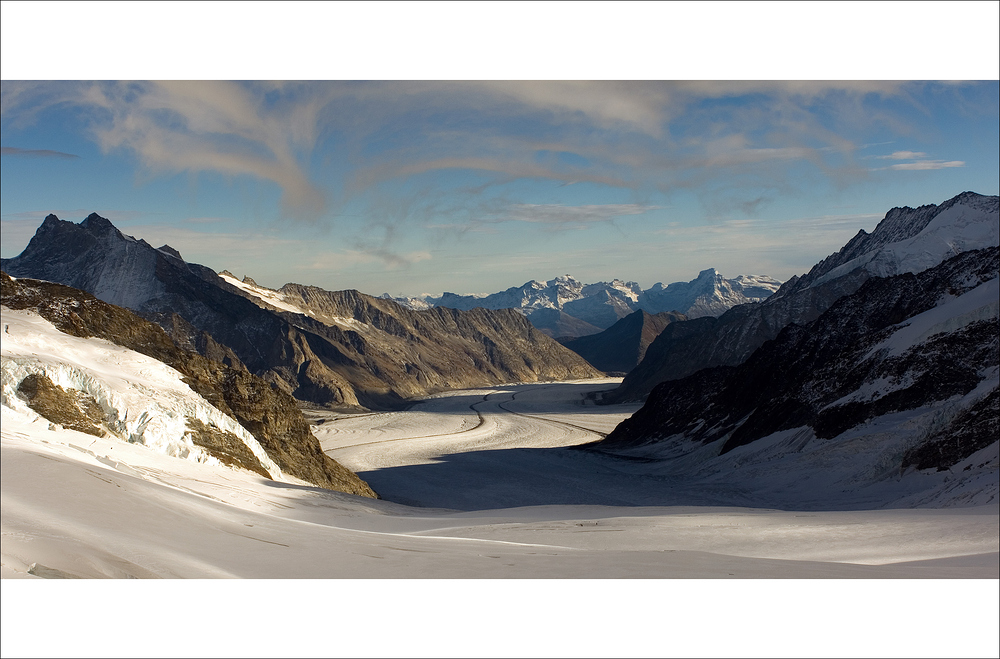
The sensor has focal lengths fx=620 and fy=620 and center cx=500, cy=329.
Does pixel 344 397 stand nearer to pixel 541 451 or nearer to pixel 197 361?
pixel 541 451

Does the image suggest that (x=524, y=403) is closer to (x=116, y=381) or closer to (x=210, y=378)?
(x=210, y=378)

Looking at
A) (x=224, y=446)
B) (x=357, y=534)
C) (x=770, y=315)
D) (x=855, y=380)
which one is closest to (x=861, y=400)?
(x=855, y=380)

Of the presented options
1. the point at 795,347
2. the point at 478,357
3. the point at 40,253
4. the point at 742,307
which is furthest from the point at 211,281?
the point at 795,347

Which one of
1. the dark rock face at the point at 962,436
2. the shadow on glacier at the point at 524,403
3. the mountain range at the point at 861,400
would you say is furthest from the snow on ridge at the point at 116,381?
the shadow on glacier at the point at 524,403

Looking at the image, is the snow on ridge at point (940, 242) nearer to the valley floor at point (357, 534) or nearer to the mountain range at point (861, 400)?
the mountain range at point (861, 400)

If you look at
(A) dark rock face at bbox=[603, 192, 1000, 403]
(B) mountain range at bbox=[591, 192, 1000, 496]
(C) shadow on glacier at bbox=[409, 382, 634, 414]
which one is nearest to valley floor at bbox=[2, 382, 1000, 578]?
(B) mountain range at bbox=[591, 192, 1000, 496]

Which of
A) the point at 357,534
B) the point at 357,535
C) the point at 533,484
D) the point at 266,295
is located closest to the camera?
the point at 357,535
